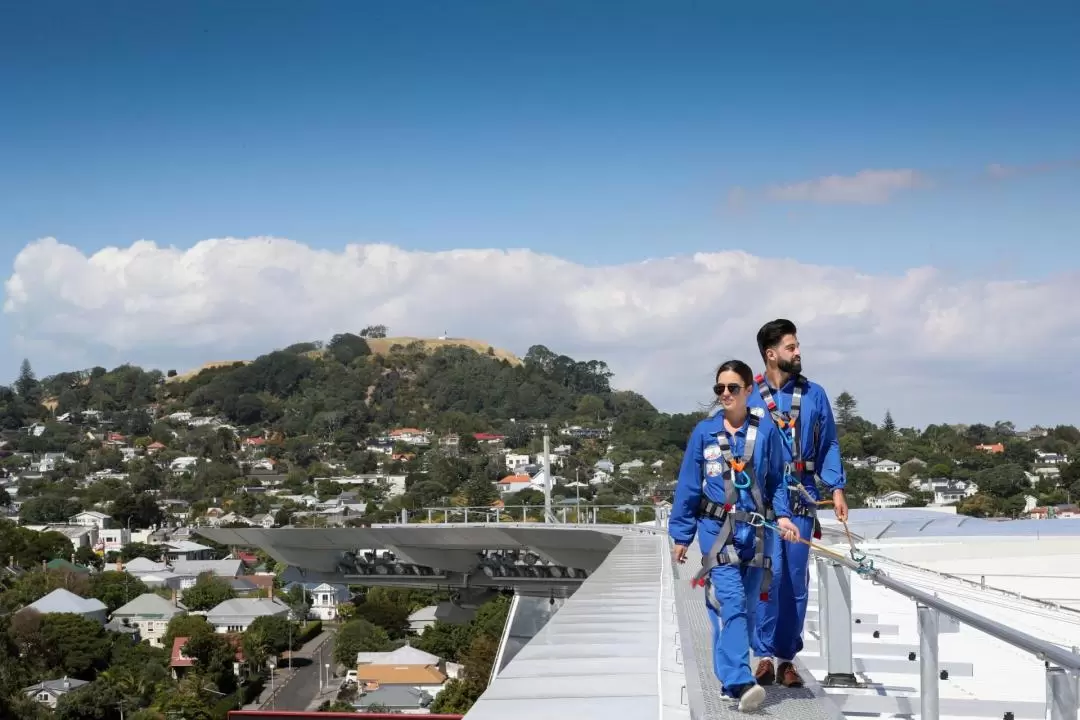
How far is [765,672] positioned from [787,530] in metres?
0.60

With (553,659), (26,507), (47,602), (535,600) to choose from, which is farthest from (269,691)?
(26,507)

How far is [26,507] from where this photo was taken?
151 m

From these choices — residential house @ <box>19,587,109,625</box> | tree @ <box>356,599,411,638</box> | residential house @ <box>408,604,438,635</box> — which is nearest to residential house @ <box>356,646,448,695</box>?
tree @ <box>356,599,411,638</box>

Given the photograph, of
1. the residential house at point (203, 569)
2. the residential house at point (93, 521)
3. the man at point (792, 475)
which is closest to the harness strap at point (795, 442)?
the man at point (792, 475)

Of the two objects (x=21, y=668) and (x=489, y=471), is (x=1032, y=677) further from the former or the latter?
(x=489, y=471)

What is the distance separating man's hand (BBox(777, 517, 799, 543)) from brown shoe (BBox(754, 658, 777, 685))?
52 centimetres

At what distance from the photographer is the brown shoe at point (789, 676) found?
19.2ft

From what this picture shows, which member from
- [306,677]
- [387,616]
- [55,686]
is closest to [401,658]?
[306,677]

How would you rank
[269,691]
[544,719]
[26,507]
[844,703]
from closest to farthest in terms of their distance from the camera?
[544,719]
[844,703]
[269,691]
[26,507]

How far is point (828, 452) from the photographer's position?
622 centimetres

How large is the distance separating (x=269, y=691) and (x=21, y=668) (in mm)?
11835

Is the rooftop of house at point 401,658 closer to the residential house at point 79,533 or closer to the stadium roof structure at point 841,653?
the stadium roof structure at point 841,653

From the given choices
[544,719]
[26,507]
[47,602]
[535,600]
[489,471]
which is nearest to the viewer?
[544,719]

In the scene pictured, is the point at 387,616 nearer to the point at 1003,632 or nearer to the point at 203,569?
the point at 203,569
